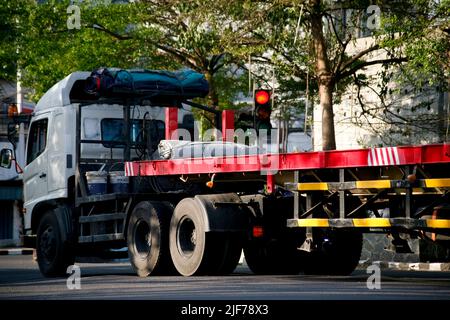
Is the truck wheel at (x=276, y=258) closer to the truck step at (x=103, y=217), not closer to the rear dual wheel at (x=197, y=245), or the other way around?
the rear dual wheel at (x=197, y=245)

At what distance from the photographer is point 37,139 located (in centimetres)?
2169

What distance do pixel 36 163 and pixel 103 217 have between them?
2.41m

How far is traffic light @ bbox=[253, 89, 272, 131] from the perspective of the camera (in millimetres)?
18766

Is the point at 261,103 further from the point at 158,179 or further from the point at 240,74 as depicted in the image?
the point at 240,74

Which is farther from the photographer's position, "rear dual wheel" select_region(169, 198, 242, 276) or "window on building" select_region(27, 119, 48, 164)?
"window on building" select_region(27, 119, 48, 164)

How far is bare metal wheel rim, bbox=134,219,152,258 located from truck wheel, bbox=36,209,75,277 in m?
1.77

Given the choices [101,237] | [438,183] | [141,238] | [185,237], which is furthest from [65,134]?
[438,183]

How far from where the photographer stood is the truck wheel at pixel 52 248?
20.4m

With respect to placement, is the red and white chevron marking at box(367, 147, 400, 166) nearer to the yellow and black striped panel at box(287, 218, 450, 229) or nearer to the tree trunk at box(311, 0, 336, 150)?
the yellow and black striped panel at box(287, 218, 450, 229)

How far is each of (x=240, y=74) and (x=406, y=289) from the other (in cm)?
2478

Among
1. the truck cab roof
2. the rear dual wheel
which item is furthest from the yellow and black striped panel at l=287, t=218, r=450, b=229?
the truck cab roof

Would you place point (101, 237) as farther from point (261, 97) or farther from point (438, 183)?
point (438, 183)

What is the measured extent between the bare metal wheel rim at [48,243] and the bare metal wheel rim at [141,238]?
2.13 m
